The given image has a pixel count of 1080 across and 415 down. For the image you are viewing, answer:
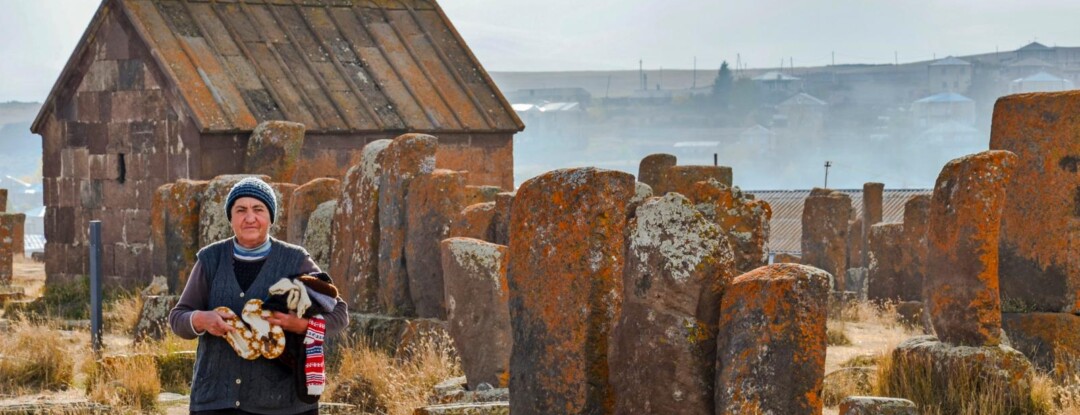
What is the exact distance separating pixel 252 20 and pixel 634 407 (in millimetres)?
16138

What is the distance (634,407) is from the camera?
299 inches

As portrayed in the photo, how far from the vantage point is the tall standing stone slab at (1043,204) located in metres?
11.7

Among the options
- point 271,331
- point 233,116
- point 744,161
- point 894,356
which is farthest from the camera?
point 744,161

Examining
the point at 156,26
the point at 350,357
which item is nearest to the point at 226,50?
the point at 156,26

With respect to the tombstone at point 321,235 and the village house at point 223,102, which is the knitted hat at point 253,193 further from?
the village house at point 223,102

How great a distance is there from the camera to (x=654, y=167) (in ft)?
57.3

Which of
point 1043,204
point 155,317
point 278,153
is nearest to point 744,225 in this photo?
point 1043,204

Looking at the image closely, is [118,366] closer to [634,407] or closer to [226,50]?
[634,407]

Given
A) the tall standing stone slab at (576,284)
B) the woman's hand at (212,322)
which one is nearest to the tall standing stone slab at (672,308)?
the tall standing stone slab at (576,284)

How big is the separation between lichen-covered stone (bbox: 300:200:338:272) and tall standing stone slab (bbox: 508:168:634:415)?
5.60m

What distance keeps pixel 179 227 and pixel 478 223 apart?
335 centimetres

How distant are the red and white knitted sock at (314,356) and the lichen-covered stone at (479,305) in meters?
3.65

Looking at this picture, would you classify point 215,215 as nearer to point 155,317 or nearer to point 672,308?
point 155,317

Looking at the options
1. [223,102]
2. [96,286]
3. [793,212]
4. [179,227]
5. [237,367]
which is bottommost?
[237,367]
